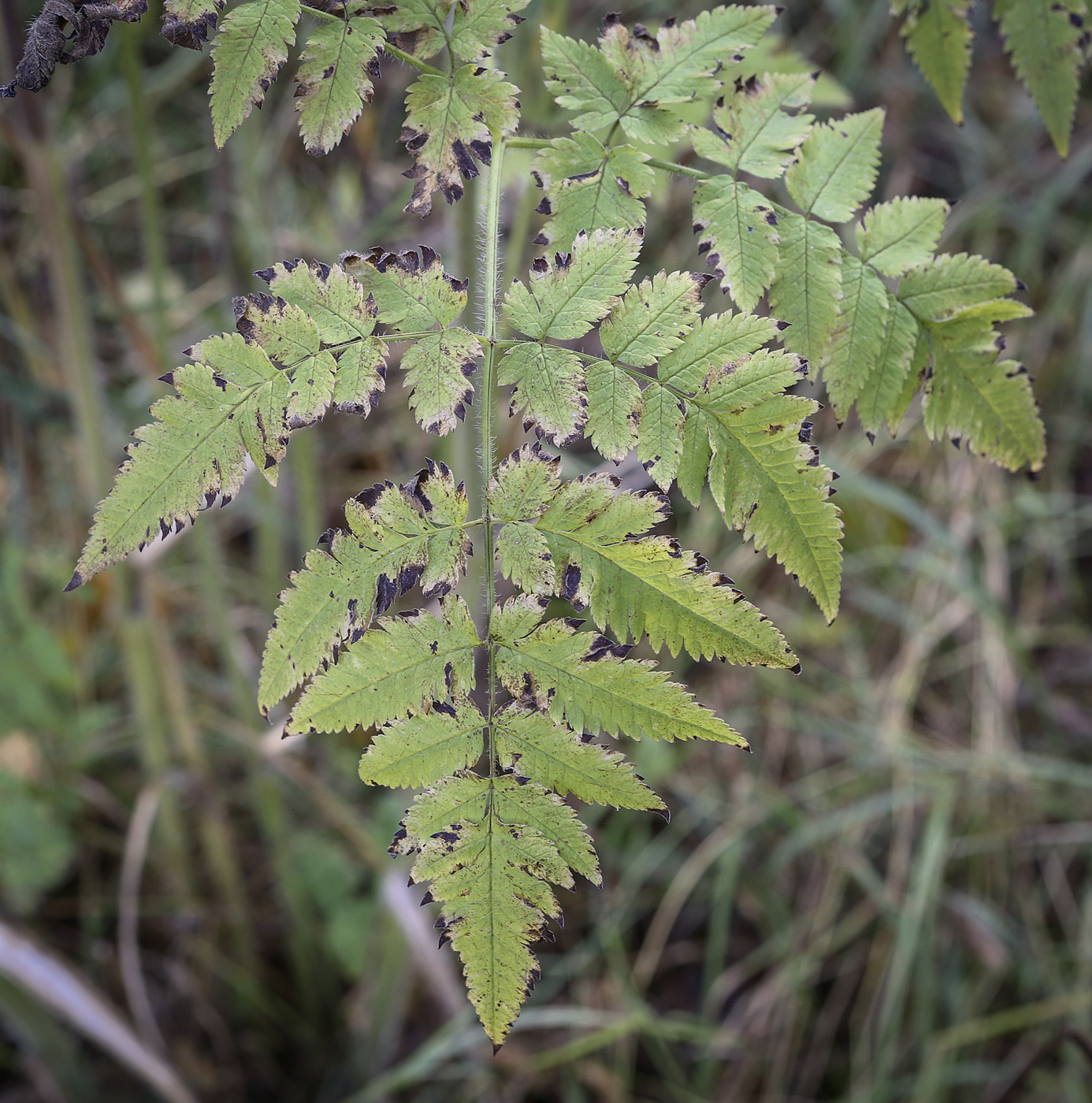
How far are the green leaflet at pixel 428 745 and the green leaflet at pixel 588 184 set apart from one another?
41cm

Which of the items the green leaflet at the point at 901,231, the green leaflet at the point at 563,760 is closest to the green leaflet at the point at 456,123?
the green leaflet at the point at 901,231

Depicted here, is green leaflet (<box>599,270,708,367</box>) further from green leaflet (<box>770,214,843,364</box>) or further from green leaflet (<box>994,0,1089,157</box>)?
green leaflet (<box>994,0,1089,157</box>)

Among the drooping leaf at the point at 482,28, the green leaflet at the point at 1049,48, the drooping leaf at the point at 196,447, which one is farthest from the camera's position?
the green leaflet at the point at 1049,48

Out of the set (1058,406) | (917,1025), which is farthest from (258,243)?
(1058,406)

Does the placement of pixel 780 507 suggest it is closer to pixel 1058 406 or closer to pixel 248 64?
pixel 248 64

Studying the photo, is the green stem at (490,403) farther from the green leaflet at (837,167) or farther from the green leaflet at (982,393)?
the green leaflet at (982,393)

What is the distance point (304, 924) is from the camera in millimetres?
1732

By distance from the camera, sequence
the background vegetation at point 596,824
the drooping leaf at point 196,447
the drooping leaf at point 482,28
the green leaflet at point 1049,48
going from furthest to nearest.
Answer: the background vegetation at point 596,824 → the green leaflet at point 1049,48 → the drooping leaf at point 482,28 → the drooping leaf at point 196,447

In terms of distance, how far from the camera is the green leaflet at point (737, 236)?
78 cm

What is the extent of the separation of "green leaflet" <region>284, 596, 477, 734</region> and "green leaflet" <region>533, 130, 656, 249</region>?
0.34m

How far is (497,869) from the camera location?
28.0 inches

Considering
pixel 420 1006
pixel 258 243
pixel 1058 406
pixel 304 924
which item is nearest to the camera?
pixel 258 243

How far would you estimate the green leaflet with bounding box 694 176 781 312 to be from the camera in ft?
2.56

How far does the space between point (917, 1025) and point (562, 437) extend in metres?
1.59
